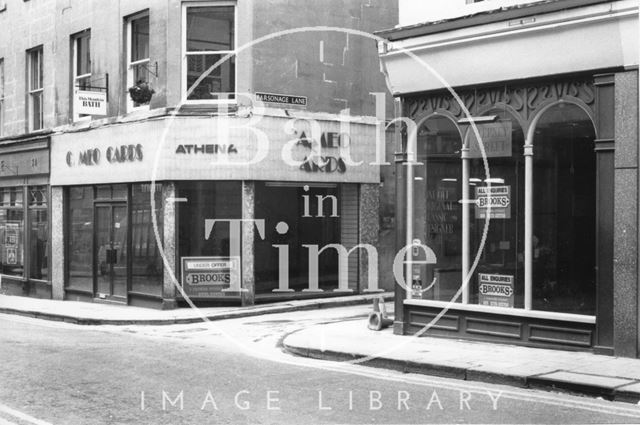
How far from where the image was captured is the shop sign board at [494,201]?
12852 millimetres

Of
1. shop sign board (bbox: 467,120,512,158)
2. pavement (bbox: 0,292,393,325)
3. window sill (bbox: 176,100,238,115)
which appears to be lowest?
pavement (bbox: 0,292,393,325)

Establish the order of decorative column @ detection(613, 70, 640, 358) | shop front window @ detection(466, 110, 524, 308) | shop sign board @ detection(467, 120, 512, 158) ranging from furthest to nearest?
shop sign board @ detection(467, 120, 512, 158)
shop front window @ detection(466, 110, 524, 308)
decorative column @ detection(613, 70, 640, 358)

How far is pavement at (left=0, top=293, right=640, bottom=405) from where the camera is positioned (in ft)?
31.5

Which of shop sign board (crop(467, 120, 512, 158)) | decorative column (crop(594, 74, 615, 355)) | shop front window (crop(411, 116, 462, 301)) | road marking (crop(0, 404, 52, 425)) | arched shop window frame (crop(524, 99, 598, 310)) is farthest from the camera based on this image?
shop front window (crop(411, 116, 462, 301))

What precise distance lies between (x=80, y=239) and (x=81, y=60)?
4814 mm

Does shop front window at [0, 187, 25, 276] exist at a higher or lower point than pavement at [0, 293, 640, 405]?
higher

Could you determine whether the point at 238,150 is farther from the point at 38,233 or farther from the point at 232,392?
the point at 232,392

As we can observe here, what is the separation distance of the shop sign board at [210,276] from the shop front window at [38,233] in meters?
6.70

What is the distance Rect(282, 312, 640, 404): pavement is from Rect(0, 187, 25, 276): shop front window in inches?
546

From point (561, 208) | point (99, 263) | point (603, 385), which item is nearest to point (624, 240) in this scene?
point (561, 208)

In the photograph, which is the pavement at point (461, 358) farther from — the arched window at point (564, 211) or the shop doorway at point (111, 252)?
the shop doorway at point (111, 252)

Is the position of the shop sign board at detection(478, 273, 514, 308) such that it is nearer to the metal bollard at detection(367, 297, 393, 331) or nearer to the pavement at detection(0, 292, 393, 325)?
the metal bollard at detection(367, 297, 393, 331)

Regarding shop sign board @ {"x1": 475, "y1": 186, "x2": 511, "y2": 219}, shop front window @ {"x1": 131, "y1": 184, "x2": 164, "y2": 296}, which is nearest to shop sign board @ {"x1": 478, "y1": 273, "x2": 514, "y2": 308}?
shop sign board @ {"x1": 475, "y1": 186, "x2": 511, "y2": 219}

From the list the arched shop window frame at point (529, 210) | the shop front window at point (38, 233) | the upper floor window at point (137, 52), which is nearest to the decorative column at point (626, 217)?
the arched shop window frame at point (529, 210)
